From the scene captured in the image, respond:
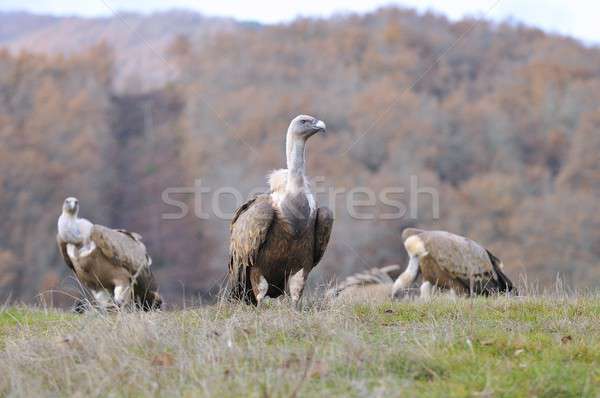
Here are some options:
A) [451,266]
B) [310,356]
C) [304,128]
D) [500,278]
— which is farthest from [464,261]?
[310,356]

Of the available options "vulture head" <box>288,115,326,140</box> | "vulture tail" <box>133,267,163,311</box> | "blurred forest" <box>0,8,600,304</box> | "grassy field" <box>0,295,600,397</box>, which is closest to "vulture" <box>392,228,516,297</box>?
"vulture tail" <box>133,267,163,311</box>

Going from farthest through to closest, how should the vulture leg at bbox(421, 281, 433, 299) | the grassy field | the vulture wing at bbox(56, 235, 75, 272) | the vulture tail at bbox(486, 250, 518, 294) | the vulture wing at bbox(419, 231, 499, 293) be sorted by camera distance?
the vulture leg at bbox(421, 281, 433, 299) < the vulture wing at bbox(419, 231, 499, 293) < the vulture tail at bbox(486, 250, 518, 294) < the vulture wing at bbox(56, 235, 75, 272) < the grassy field

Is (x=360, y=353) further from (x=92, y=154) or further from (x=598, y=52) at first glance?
(x=598, y=52)

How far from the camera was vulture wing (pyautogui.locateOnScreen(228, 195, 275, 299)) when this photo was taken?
9000 mm

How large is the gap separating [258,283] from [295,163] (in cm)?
131

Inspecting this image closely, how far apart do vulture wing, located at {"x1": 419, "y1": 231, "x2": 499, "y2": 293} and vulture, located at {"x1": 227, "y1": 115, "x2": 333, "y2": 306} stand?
3.82 metres

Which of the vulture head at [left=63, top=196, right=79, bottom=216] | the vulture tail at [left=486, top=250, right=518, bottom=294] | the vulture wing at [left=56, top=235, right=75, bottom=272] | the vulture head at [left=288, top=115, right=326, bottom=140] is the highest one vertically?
the vulture head at [left=288, top=115, right=326, bottom=140]

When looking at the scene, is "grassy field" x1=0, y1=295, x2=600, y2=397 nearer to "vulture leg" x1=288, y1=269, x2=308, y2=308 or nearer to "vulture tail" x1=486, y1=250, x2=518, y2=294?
"vulture leg" x1=288, y1=269, x2=308, y2=308

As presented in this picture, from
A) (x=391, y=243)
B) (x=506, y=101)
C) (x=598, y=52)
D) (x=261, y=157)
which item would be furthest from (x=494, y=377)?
(x=598, y=52)

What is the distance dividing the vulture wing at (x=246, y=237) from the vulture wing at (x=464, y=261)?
4080 millimetres

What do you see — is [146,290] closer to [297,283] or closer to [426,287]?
[297,283]

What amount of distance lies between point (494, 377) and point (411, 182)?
38.1 m

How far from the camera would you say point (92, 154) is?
47312mm

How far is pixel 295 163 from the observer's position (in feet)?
29.9
